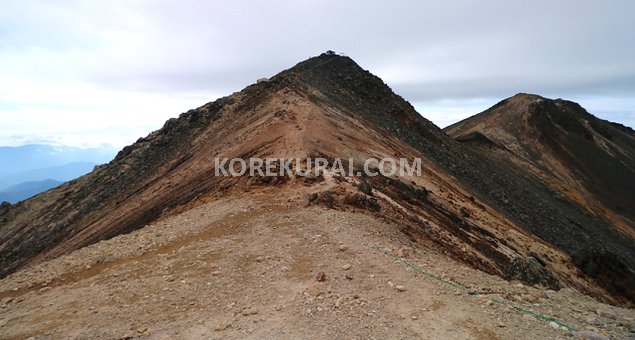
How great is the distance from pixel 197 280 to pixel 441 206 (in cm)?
1025

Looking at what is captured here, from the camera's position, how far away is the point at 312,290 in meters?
7.15

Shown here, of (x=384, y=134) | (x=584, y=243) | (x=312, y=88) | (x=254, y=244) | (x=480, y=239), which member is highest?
(x=312, y=88)

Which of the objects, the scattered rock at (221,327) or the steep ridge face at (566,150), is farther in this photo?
the steep ridge face at (566,150)

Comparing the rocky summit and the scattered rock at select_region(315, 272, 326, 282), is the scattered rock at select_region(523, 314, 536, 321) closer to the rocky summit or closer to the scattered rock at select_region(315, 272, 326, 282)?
the rocky summit

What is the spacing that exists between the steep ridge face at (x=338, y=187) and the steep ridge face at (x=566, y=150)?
490cm

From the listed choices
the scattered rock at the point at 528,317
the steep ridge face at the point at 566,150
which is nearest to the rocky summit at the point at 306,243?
the scattered rock at the point at 528,317

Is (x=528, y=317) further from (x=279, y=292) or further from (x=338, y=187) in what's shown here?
(x=338, y=187)

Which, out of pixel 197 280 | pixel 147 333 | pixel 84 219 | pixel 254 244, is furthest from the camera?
pixel 84 219

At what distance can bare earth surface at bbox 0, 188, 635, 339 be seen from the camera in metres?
6.40

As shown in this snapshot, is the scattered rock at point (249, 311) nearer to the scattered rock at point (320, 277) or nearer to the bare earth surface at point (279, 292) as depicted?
the bare earth surface at point (279, 292)

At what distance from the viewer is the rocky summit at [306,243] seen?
675cm

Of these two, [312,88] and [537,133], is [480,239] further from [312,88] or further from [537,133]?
[537,133]

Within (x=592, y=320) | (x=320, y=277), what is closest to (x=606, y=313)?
(x=592, y=320)

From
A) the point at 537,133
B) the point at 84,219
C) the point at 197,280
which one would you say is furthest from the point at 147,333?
the point at 537,133
